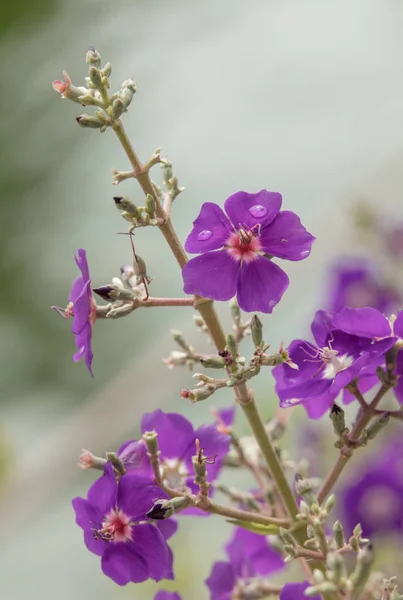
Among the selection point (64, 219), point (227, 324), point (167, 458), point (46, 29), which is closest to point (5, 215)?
point (64, 219)

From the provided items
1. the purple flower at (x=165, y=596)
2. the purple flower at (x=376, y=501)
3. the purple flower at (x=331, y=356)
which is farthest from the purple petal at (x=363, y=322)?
the purple flower at (x=376, y=501)

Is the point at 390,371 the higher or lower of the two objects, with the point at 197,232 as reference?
lower

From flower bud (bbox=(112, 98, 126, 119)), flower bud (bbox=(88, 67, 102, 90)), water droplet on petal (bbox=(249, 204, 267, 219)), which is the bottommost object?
water droplet on petal (bbox=(249, 204, 267, 219))

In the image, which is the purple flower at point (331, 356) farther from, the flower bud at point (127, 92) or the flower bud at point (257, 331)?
the flower bud at point (127, 92)

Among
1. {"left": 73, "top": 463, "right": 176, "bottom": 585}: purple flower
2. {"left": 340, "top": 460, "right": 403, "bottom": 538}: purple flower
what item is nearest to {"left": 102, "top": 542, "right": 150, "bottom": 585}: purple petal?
{"left": 73, "top": 463, "right": 176, "bottom": 585}: purple flower

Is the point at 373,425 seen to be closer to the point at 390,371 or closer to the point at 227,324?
the point at 390,371

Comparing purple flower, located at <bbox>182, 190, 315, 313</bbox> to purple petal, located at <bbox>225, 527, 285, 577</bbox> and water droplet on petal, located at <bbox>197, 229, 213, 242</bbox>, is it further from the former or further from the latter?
purple petal, located at <bbox>225, 527, 285, 577</bbox>
